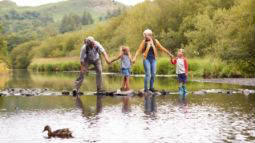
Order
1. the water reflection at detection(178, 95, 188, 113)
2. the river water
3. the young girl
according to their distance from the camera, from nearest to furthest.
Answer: the river water
the water reflection at detection(178, 95, 188, 113)
the young girl

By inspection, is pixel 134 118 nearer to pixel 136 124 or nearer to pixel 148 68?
pixel 136 124

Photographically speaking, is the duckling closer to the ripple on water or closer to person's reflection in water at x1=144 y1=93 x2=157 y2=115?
the ripple on water

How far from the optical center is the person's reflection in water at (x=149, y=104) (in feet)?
54.5

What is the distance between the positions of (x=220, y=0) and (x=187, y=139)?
57.4m

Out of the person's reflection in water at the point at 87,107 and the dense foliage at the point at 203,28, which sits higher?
the dense foliage at the point at 203,28

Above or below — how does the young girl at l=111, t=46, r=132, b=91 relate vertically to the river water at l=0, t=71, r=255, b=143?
above

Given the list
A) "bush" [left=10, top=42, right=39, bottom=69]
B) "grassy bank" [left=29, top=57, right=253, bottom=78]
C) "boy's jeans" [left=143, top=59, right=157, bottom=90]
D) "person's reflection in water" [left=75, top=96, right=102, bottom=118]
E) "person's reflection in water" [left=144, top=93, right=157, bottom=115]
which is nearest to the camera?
"person's reflection in water" [left=75, top=96, right=102, bottom=118]

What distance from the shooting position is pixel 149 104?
18.8 meters

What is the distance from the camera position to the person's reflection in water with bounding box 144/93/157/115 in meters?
16.6

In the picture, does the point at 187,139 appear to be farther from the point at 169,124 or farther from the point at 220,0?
the point at 220,0

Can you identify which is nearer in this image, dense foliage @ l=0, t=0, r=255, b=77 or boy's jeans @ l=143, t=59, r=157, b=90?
boy's jeans @ l=143, t=59, r=157, b=90

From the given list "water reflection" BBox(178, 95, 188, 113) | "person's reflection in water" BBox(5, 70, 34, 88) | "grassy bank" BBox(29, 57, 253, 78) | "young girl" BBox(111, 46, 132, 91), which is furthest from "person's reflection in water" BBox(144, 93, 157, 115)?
"grassy bank" BBox(29, 57, 253, 78)

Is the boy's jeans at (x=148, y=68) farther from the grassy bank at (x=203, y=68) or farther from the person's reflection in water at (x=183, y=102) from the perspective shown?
the grassy bank at (x=203, y=68)

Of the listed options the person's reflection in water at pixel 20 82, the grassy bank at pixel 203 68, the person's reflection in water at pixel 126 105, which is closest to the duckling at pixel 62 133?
the person's reflection in water at pixel 126 105
